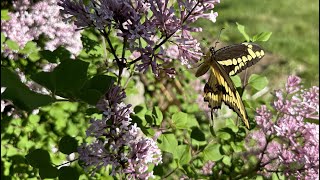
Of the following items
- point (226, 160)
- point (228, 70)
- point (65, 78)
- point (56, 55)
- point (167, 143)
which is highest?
point (56, 55)

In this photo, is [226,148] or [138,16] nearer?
[138,16]

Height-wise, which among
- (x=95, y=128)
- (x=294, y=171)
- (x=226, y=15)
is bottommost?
(x=294, y=171)

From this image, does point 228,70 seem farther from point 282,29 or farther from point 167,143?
point 282,29

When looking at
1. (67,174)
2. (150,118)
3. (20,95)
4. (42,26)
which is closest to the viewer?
(20,95)

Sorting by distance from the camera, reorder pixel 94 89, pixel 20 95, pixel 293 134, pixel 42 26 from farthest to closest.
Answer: pixel 42 26, pixel 293 134, pixel 94 89, pixel 20 95

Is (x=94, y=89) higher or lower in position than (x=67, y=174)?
higher

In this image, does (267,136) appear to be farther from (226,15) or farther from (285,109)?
(226,15)

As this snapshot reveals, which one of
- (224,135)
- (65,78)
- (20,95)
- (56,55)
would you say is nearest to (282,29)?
(224,135)

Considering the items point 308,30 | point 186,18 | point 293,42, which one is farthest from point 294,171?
point 308,30
